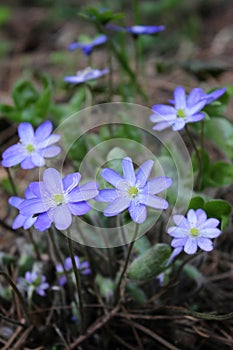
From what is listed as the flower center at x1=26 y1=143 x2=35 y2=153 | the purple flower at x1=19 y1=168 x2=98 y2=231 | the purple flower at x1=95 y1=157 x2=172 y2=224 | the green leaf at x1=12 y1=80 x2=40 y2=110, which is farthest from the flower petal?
the green leaf at x1=12 y1=80 x2=40 y2=110

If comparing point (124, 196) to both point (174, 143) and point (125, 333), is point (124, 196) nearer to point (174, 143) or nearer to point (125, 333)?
point (125, 333)

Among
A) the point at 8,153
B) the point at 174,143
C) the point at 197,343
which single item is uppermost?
the point at 8,153

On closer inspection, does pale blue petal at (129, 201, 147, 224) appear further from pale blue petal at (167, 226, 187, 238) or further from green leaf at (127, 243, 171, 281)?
green leaf at (127, 243, 171, 281)

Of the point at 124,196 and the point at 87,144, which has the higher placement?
the point at 124,196

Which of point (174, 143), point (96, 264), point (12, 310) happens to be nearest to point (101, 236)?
point (96, 264)

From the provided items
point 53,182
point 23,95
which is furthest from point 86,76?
point 53,182
